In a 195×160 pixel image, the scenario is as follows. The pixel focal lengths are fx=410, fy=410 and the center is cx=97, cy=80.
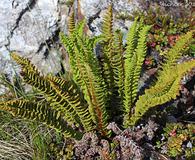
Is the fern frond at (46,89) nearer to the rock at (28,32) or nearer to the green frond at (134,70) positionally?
the green frond at (134,70)

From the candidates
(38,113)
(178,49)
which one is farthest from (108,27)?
(38,113)

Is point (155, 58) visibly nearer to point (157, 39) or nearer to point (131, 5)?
→ point (157, 39)

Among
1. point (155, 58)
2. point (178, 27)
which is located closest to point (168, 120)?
point (155, 58)

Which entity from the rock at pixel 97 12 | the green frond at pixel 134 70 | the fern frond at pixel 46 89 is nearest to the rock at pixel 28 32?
the rock at pixel 97 12

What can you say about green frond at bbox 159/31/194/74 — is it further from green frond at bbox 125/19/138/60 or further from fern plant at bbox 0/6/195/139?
green frond at bbox 125/19/138/60

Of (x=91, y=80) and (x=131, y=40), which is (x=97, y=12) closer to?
(x=131, y=40)

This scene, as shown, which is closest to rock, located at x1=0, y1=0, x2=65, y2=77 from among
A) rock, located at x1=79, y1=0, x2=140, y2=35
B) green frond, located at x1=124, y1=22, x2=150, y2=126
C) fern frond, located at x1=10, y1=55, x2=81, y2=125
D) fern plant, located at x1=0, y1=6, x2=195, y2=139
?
rock, located at x1=79, y1=0, x2=140, y2=35
